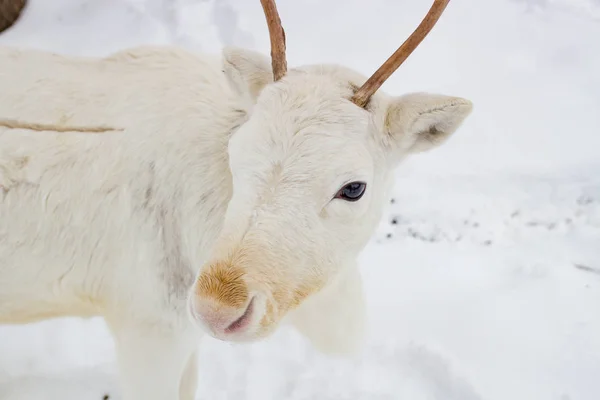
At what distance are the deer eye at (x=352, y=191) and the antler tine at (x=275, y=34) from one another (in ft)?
1.38

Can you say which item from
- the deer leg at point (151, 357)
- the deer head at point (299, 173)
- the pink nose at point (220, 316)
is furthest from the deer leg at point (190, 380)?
the pink nose at point (220, 316)

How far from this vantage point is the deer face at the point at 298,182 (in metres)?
1.57

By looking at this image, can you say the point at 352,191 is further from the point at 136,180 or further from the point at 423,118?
the point at 136,180

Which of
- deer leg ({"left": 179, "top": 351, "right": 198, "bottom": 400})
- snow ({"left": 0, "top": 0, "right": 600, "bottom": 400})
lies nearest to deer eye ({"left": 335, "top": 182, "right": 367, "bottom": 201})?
deer leg ({"left": 179, "top": 351, "right": 198, "bottom": 400})

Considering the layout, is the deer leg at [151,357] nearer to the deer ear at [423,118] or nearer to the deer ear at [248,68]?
the deer ear at [248,68]

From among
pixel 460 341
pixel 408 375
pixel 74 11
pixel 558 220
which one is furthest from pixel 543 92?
pixel 74 11

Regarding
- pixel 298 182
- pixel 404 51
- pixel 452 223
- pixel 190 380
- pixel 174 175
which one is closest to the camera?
pixel 298 182

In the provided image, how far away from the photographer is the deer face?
1.57 m

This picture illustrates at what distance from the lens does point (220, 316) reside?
1.52 m

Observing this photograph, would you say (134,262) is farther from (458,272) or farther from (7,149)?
(458,272)

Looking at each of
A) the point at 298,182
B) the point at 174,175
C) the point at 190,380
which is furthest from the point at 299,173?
the point at 190,380

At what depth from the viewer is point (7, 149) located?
7.18 feet

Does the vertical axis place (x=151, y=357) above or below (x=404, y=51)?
below

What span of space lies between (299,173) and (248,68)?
47cm
